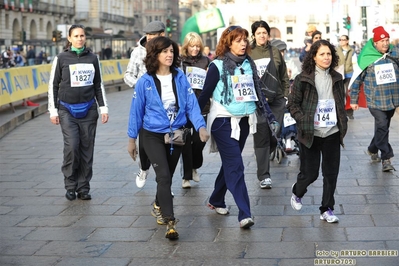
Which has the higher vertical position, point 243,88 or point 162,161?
point 243,88

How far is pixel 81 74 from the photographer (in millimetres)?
8102

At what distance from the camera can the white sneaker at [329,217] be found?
670 cm

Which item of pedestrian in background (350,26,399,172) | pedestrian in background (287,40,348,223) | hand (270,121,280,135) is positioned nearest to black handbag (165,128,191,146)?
hand (270,121,280,135)

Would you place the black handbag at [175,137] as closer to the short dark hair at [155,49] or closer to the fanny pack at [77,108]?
the short dark hair at [155,49]

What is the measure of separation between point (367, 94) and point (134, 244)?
4.26 metres

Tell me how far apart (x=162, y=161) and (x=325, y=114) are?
138cm

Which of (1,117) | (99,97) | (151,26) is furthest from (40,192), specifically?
(1,117)

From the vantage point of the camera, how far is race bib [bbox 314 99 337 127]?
671 cm

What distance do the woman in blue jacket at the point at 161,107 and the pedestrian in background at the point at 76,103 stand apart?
170cm

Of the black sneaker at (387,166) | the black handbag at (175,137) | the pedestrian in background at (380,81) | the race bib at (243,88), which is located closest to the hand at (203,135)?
the black handbag at (175,137)

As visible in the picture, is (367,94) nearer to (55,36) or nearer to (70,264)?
(70,264)

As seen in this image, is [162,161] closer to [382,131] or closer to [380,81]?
[380,81]

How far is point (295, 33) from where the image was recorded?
5285 inches

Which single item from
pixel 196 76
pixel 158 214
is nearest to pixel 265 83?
pixel 196 76
